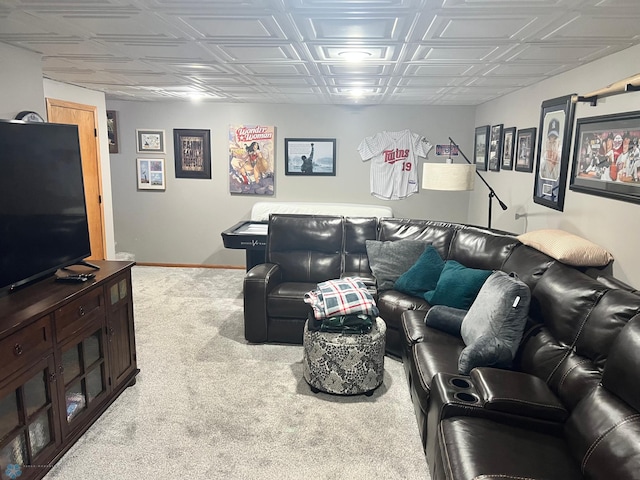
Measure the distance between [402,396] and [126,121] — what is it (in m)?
5.25

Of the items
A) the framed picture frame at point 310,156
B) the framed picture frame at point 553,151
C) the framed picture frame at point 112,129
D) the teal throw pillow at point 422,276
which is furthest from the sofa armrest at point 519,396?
the framed picture frame at point 112,129

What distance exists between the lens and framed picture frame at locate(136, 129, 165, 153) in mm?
6301

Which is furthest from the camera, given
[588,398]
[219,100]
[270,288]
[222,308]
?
[219,100]

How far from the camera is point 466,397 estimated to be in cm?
209

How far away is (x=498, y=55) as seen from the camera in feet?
9.53

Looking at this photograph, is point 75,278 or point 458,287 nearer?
point 75,278

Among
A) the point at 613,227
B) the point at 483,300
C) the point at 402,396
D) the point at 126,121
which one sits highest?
the point at 126,121

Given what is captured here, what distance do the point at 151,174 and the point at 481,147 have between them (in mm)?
4410

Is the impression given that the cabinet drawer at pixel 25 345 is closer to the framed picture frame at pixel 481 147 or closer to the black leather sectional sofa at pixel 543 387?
the black leather sectional sofa at pixel 543 387

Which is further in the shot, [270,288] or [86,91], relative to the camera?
[86,91]

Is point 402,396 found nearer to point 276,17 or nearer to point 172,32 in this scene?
point 276,17

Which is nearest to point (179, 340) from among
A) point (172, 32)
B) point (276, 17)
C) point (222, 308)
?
point (222, 308)

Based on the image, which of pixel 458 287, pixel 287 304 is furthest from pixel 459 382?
pixel 287 304

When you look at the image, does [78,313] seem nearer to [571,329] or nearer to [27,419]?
[27,419]
